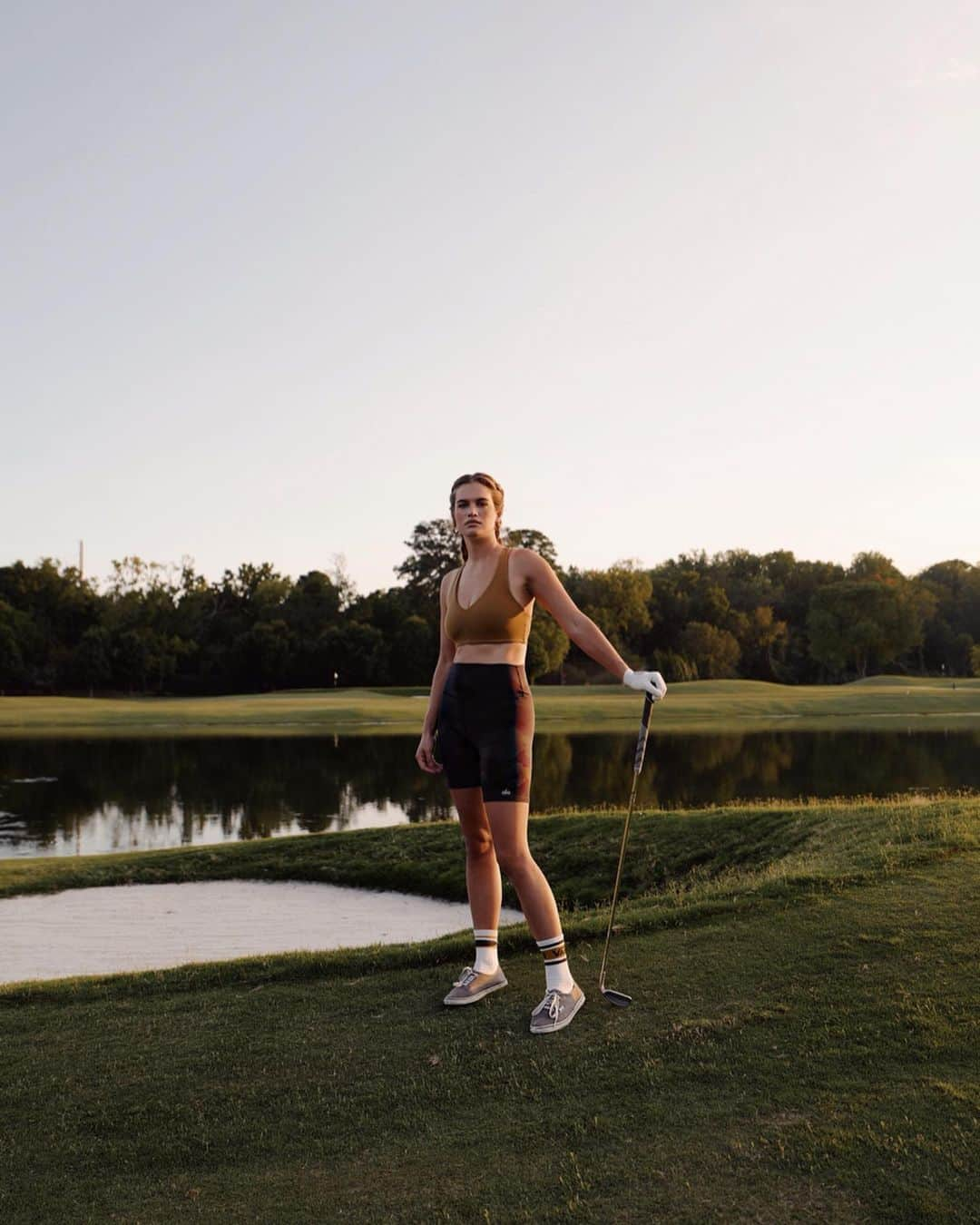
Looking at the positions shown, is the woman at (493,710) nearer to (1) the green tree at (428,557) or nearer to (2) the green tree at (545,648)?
(2) the green tree at (545,648)

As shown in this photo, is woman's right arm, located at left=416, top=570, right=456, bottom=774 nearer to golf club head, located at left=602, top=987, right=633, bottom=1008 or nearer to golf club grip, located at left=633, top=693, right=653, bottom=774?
golf club grip, located at left=633, top=693, right=653, bottom=774

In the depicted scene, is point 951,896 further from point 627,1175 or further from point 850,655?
point 850,655

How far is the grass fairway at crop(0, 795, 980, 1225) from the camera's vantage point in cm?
362

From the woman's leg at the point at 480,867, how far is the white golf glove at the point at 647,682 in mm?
1063

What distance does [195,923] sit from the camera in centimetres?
1206

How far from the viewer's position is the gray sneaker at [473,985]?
17.9 feet

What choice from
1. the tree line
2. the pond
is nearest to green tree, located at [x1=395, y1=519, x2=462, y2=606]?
the tree line

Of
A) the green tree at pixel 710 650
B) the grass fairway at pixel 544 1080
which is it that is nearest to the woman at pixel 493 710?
the grass fairway at pixel 544 1080

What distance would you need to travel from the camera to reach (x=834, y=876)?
737 cm

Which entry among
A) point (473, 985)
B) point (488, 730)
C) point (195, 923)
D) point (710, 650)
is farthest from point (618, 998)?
point (710, 650)

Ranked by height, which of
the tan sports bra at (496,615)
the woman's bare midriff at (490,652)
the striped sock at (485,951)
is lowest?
the striped sock at (485,951)

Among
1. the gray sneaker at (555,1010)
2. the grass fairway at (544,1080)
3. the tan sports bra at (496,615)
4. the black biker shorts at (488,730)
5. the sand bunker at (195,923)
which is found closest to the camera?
→ the grass fairway at (544,1080)

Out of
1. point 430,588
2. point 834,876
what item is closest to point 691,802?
point 834,876

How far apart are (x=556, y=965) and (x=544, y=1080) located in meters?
0.92
